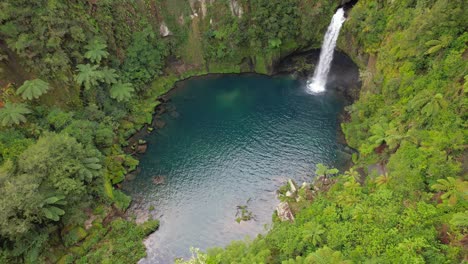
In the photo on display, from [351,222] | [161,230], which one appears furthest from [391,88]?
[161,230]

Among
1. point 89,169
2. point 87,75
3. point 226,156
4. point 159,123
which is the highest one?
point 159,123

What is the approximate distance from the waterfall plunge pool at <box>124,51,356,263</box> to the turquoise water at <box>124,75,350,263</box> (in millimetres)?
75

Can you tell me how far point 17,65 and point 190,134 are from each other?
15.0m

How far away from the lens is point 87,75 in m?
27.4

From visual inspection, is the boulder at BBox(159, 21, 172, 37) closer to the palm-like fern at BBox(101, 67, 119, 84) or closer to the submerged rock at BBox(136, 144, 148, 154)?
the palm-like fern at BBox(101, 67, 119, 84)

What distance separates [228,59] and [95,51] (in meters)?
15.6

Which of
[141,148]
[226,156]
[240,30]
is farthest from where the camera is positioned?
[240,30]

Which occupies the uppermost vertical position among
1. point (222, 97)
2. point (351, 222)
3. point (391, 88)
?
point (222, 97)

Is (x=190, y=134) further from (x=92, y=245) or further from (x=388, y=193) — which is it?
(x=388, y=193)

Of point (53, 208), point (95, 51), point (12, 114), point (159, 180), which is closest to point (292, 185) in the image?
point (159, 180)

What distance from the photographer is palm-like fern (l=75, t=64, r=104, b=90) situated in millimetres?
27250

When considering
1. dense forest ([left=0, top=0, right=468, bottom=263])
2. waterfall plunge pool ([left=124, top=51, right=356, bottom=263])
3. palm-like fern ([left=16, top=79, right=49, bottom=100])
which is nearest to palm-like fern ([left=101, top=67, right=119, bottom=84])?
dense forest ([left=0, top=0, right=468, bottom=263])

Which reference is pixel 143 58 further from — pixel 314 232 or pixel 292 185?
pixel 314 232

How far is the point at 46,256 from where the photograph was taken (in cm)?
2033
